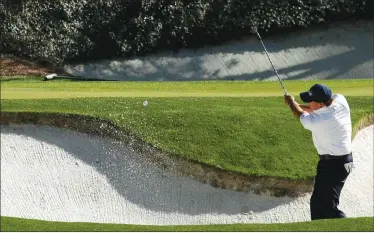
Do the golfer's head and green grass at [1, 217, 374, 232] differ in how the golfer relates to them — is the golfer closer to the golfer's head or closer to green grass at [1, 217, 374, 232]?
the golfer's head

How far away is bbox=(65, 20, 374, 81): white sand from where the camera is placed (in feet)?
62.4

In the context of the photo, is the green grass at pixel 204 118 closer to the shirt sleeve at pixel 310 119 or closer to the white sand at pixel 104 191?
the white sand at pixel 104 191

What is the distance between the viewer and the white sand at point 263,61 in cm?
1902

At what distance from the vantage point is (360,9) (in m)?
21.6

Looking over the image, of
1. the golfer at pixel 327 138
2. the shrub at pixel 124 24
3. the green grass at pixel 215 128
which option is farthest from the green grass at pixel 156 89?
the golfer at pixel 327 138

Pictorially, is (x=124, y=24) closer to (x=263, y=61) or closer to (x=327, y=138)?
(x=263, y=61)

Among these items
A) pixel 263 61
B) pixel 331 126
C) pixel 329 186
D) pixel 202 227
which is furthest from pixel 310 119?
pixel 263 61

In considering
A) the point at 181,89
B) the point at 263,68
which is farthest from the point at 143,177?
the point at 263,68

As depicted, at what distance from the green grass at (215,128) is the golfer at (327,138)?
257 centimetres

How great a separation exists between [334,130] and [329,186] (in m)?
0.84

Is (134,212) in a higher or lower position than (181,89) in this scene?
lower

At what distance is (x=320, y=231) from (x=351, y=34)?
12.6 meters

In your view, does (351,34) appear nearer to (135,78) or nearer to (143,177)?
(135,78)

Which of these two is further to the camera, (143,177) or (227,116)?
(227,116)
